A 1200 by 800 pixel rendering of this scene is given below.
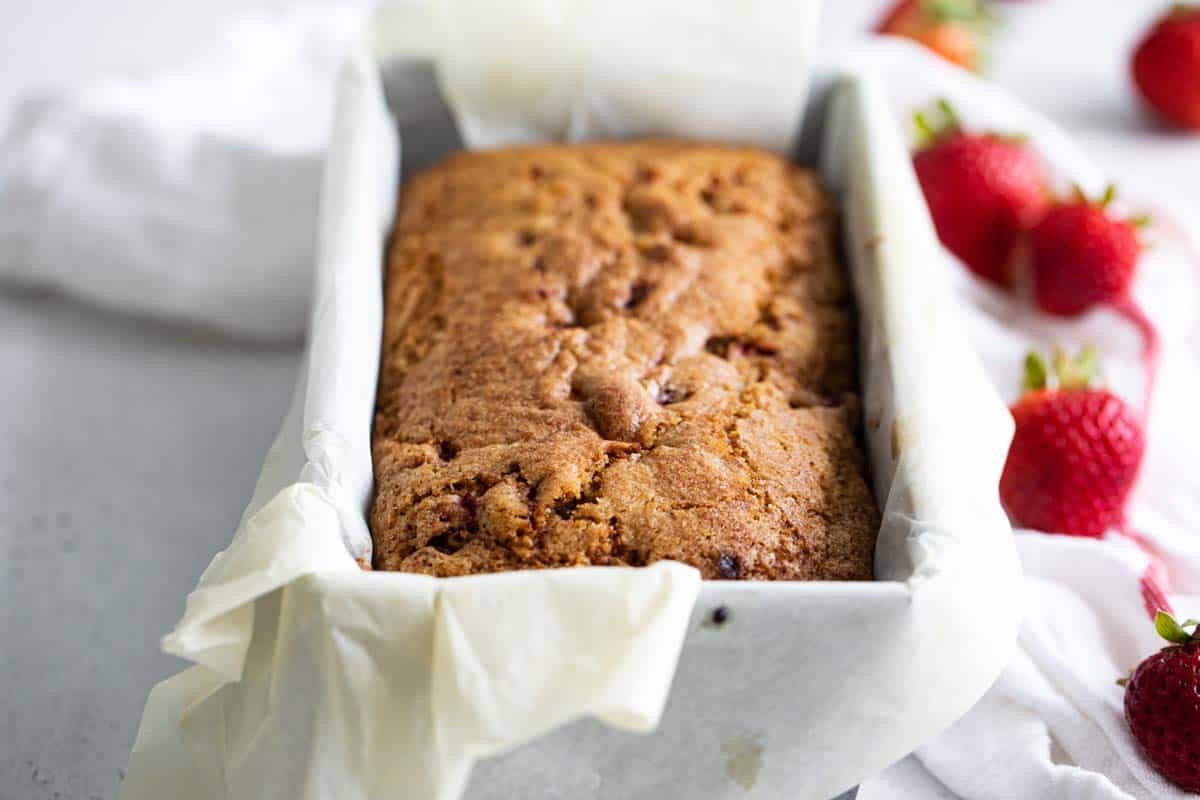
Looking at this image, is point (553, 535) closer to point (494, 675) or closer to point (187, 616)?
point (494, 675)

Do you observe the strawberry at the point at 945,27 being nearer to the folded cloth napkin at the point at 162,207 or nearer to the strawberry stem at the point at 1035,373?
the strawberry stem at the point at 1035,373

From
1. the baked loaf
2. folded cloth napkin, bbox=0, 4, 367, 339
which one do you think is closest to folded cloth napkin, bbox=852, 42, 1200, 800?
the baked loaf

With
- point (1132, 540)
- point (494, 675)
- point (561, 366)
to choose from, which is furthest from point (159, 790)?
point (1132, 540)

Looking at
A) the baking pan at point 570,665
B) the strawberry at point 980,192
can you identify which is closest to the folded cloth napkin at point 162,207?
the baking pan at point 570,665

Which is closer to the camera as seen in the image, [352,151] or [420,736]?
[420,736]

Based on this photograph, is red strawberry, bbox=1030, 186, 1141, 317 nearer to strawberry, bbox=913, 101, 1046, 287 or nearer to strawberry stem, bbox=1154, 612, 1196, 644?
A: strawberry, bbox=913, 101, 1046, 287

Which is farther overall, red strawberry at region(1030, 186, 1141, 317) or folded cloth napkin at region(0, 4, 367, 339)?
folded cloth napkin at region(0, 4, 367, 339)
